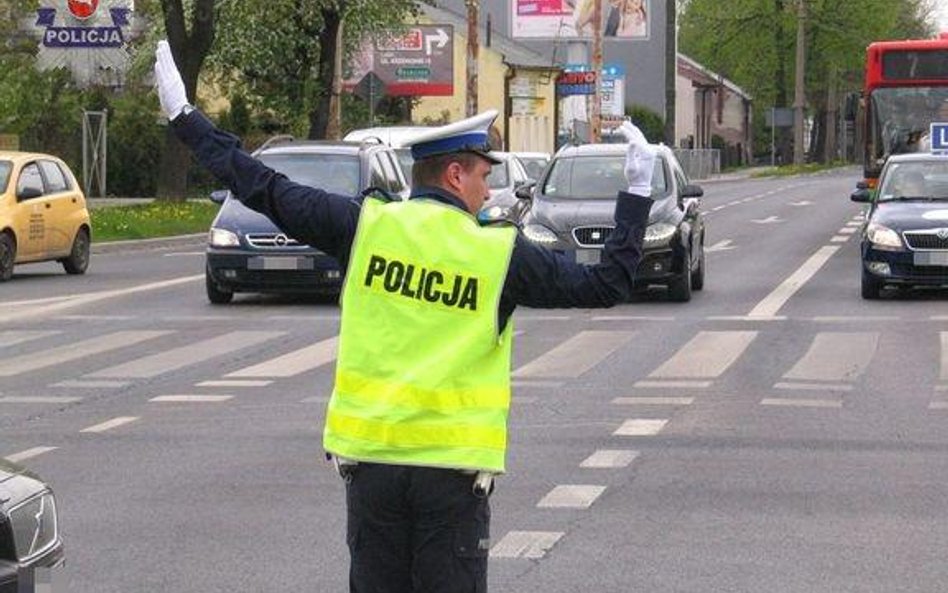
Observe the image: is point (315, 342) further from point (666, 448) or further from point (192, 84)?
point (192, 84)

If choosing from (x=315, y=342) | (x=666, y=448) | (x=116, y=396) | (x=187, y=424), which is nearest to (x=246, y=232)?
(x=315, y=342)

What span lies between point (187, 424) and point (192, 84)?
26.9m

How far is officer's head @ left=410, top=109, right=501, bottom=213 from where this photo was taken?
548 centimetres

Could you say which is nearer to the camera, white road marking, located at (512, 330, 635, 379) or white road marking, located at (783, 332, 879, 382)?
white road marking, located at (783, 332, 879, 382)

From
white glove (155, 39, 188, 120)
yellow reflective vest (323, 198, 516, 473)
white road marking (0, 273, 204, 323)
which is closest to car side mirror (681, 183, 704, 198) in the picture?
white road marking (0, 273, 204, 323)

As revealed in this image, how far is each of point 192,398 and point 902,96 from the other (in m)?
20.1

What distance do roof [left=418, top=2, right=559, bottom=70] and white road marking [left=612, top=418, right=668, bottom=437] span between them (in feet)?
212

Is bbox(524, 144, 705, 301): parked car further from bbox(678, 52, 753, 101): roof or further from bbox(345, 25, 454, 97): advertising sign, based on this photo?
bbox(678, 52, 753, 101): roof

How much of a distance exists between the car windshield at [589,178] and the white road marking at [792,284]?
1.77 metres

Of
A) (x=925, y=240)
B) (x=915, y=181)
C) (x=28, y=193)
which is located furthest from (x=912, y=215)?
(x=28, y=193)

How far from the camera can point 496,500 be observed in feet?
34.9

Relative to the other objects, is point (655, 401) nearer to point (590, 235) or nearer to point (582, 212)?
point (590, 235)

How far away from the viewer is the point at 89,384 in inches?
621

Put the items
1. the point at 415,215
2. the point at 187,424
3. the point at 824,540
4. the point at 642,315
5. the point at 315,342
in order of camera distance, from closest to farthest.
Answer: the point at 415,215 → the point at 824,540 → the point at 187,424 → the point at 315,342 → the point at 642,315
